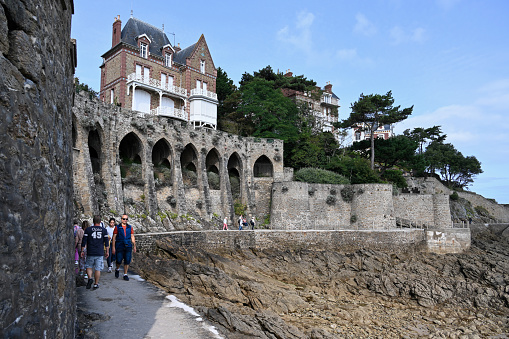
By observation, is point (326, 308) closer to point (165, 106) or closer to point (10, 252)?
point (10, 252)

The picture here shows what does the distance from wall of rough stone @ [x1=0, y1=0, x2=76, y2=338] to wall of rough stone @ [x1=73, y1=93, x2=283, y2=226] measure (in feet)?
49.9

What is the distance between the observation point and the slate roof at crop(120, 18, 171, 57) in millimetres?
29781

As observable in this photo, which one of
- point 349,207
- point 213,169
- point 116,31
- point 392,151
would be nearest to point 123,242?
point 213,169

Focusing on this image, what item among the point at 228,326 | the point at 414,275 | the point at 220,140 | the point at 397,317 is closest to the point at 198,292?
the point at 228,326

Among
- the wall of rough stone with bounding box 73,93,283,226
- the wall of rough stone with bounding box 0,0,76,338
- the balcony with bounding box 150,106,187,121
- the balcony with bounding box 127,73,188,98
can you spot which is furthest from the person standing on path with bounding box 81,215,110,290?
the balcony with bounding box 127,73,188,98

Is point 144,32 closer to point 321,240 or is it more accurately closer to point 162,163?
point 162,163

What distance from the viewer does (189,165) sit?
28281mm

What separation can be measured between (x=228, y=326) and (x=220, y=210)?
20.5 m

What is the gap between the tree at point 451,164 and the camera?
49.6m

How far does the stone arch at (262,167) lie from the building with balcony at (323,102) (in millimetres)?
14827

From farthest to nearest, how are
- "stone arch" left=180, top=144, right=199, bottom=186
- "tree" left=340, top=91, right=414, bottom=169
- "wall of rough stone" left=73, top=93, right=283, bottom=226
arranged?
"tree" left=340, top=91, right=414, bottom=169
"stone arch" left=180, top=144, right=199, bottom=186
"wall of rough stone" left=73, top=93, right=283, bottom=226

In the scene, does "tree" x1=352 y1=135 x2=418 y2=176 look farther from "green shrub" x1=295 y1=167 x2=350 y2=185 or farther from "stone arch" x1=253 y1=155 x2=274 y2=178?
"stone arch" x1=253 y1=155 x2=274 y2=178

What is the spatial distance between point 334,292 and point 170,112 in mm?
20361

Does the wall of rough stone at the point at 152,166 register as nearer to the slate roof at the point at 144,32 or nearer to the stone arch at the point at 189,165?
the stone arch at the point at 189,165
